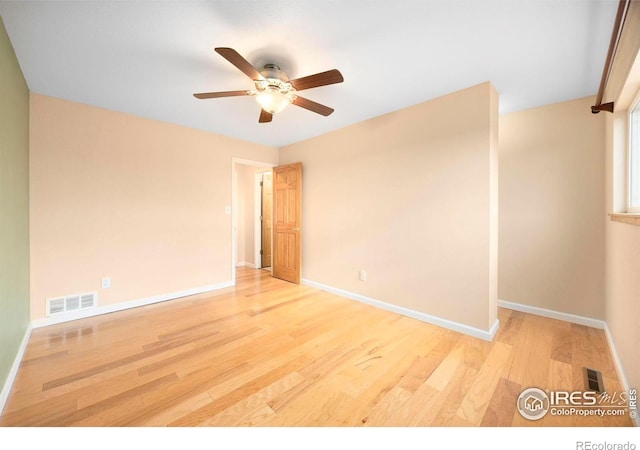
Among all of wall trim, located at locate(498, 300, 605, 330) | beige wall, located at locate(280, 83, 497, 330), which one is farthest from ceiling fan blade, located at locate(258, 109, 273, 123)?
wall trim, located at locate(498, 300, 605, 330)

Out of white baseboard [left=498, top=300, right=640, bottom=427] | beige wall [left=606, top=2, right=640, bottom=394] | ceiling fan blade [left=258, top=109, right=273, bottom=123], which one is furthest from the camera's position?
ceiling fan blade [left=258, top=109, right=273, bottom=123]

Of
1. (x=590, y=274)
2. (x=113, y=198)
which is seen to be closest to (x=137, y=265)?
(x=113, y=198)

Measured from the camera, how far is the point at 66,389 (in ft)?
5.32

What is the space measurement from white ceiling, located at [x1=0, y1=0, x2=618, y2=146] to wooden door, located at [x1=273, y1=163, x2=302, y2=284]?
5.63ft

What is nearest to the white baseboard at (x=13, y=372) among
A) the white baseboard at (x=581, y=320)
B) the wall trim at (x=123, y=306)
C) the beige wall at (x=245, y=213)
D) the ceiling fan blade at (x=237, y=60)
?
the wall trim at (x=123, y=306)

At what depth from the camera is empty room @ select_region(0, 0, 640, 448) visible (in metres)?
1.51

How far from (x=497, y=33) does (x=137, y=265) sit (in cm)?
427

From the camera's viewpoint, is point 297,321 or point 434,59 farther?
point 297,321

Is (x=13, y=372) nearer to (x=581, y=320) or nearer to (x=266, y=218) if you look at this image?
(x=266, y=218)

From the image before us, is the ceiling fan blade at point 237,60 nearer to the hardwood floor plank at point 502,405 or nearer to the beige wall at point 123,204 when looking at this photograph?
the beige wall at point 123,204

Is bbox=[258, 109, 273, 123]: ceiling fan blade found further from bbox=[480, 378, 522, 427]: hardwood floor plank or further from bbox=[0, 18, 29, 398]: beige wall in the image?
bbox=[480, 378, 522, 427]: hardwood floor plank

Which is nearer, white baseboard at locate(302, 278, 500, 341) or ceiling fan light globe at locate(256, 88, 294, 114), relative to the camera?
ceiling fan light globe at locate(256, 88, 294, 114)
